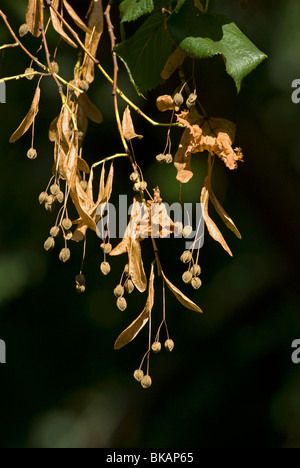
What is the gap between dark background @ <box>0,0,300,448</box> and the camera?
1.31 meters

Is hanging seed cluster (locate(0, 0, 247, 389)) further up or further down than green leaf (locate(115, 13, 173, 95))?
further down

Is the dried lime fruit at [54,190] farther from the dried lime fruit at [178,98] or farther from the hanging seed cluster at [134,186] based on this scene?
the dried lime fruit at [178,98]

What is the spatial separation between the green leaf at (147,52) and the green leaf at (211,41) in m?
0.05

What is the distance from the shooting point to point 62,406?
1.40 metres

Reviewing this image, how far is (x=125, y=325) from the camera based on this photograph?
1352 millimetres

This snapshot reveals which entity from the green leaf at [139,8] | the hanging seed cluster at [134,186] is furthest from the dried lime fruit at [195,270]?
the green leaf at [139,8]

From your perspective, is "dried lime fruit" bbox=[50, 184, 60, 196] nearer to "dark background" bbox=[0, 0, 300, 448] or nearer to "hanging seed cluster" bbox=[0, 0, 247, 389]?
"hanging seed cluster" bbox=[0, 0, 247, 389]

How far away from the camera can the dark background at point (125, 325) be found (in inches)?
51.4

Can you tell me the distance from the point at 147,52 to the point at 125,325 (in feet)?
2.01

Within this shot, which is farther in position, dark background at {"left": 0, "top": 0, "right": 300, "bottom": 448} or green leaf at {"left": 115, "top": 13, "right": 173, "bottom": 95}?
dark background at {"left": 0, "top": 0, "right": 300, "bottom": 448}

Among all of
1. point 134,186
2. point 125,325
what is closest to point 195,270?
point 134,186

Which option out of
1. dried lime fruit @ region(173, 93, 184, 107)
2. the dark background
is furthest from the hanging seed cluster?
the dark background

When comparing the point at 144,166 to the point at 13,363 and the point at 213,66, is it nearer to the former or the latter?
the point at 213,66

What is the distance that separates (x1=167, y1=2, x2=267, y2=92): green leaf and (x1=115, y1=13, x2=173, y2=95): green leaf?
0.05 m
